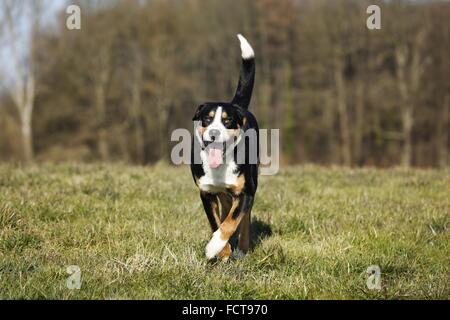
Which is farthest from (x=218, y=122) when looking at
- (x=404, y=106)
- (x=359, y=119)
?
(x=359, y=119)

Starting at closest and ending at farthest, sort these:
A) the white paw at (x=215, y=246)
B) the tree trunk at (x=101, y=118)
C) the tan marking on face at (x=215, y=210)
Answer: the white paw at (x=215, y=246) < the tan marking on face at (x=215, y=210) < the tree trunk at (x=101, y=118)

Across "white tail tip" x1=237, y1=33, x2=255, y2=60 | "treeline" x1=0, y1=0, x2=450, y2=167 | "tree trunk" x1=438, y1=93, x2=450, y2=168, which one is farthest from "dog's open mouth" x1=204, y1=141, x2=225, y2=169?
"tree trunk" x1=438, y1=93, x2=450, y2=168

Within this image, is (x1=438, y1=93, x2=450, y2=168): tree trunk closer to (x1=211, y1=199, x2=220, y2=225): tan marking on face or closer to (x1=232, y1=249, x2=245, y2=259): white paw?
(x1=211, y1=199, x2=220, y2=225): tan marking on face

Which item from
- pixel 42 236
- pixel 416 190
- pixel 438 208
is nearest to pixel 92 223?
pixel 42 236

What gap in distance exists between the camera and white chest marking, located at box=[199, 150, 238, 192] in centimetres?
502

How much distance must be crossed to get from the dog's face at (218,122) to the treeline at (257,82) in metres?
23.6

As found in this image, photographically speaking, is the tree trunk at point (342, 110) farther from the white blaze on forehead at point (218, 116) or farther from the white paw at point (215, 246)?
the white paw at point (215, 246)

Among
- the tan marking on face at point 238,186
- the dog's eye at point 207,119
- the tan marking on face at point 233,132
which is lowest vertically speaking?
the tan marking on face at point 238,186

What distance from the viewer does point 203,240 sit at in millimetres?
5250

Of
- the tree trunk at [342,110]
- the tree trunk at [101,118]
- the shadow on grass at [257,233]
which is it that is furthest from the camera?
the tree trunk at [101,118]

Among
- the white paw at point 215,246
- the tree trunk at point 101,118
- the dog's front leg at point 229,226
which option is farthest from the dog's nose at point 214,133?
the tree trunk at point 101,118

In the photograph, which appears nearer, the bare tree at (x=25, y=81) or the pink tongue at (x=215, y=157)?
the pink tongue at (x=215, y=157)

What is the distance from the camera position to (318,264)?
454 centimetres

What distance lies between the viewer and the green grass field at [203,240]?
3879mm
